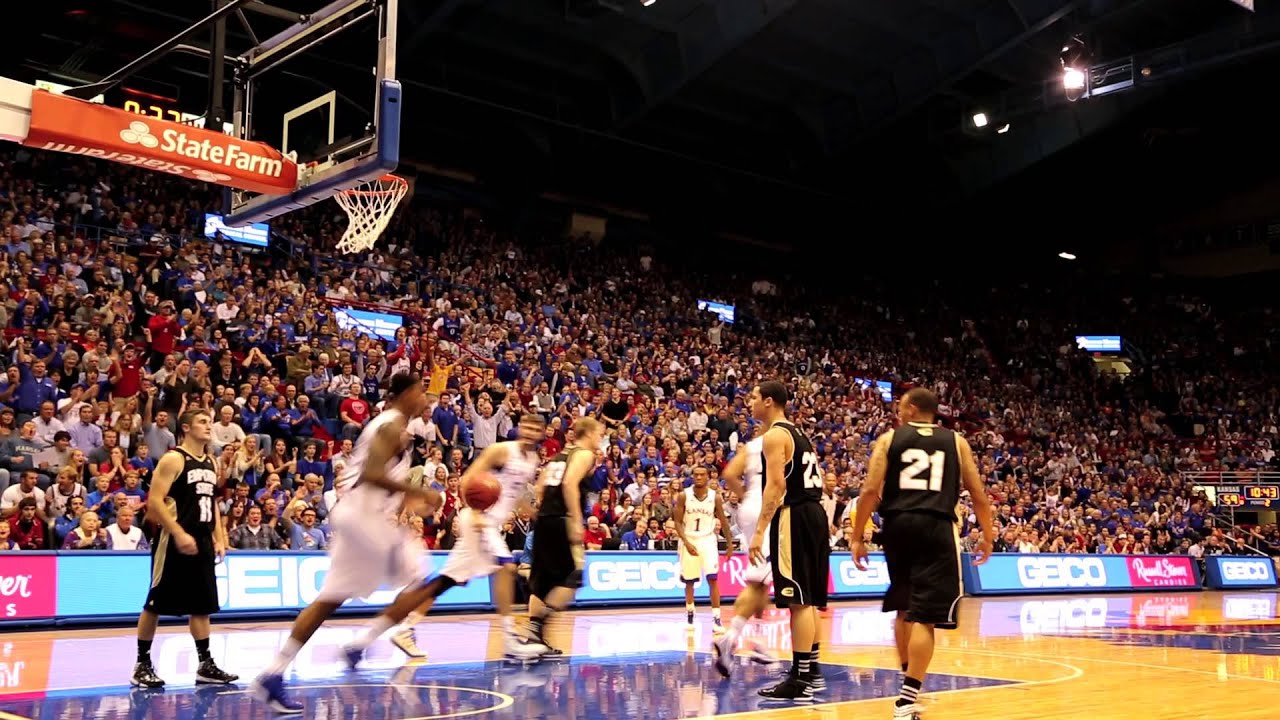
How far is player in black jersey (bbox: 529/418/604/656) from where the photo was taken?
34.2 feet

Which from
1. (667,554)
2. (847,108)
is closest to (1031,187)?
(847,108)

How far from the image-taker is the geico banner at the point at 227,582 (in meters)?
13.5

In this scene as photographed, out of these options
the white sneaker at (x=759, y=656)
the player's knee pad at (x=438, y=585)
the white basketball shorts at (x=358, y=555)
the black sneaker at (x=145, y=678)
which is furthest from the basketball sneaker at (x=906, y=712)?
the black sneaker at (x=145, y=678)

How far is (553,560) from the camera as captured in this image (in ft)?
34.7

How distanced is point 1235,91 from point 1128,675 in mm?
26103

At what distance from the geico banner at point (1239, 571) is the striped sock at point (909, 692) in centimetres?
2410

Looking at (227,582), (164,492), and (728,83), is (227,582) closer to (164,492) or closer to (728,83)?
(164,492)

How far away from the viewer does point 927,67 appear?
26938 millimetres

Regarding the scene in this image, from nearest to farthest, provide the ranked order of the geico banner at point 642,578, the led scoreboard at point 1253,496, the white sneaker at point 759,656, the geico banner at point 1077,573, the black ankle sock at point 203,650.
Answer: the black ankle sock at point 203,650, the white sneaker at point 759,656, the geico banner at point 642,578, the geico banner at point 1077,573, the led scoreboard at point 1253,496

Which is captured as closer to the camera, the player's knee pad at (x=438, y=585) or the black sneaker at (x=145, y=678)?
the black sneaker at (x=145, y=678)

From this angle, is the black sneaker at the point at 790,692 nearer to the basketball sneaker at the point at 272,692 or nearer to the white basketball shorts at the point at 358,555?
the white basketball shorts at the point at 358,555

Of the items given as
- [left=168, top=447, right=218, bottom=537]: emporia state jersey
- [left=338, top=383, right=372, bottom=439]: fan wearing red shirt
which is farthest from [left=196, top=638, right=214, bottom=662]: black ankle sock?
[left=338, top=383, right=372, bottom=439]: fan wearing red shirt

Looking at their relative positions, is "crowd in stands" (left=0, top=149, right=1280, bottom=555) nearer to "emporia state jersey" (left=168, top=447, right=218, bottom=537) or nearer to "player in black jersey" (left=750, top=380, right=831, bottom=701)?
"emporia state jersey" (left=168, top=447, right=218, bottom=537)

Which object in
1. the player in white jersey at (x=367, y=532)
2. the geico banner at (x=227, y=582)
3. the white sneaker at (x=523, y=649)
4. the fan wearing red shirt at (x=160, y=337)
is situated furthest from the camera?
the fan wearing red shirt at (x=160, y=337)
